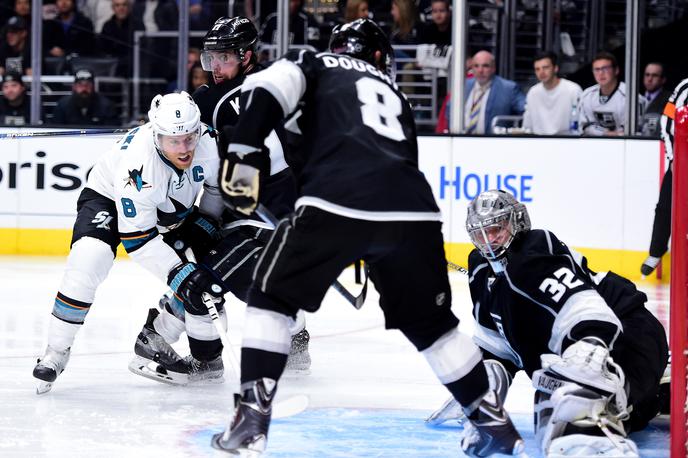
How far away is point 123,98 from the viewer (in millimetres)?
8133

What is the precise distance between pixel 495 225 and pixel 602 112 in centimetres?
410

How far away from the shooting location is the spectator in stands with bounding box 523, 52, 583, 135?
23.2 feet

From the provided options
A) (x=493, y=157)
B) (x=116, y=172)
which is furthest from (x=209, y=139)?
(x=493, y=157)

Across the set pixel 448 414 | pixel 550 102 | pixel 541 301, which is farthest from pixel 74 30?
pixel 541 301

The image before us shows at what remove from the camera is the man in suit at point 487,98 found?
23.7 ft

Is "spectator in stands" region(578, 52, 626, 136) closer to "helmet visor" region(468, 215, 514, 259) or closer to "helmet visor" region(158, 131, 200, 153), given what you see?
"helmet visor" region(158, 131, 200, 153)

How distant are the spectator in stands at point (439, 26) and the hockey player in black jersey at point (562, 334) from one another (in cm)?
422

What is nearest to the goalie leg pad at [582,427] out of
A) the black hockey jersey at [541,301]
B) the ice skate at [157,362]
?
the black hockey jersey at [541,301]

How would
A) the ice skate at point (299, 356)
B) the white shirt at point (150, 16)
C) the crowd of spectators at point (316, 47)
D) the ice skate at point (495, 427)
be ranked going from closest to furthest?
1. the ice skate at point (495, 427)
2. the ice skate at point (299, 356)
3. the crowd of spectators at point (316, 47)
4. the white shirt at point (150, 16)

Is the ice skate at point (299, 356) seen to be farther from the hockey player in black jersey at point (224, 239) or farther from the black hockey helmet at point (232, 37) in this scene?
the black hockey helmet at point (232, 37)

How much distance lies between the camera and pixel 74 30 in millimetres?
8328

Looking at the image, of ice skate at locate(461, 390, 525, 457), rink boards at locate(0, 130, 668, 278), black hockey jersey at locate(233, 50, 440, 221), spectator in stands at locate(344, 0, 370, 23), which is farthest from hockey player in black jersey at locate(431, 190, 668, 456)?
spectator in stands at locate(344, 0, 370, 23)

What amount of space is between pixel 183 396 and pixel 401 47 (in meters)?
4.34

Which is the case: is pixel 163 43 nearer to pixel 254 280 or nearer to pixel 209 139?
pixel 209 139
